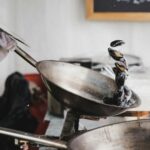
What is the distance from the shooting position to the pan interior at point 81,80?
979 mm

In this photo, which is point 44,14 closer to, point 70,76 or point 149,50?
point 149,50

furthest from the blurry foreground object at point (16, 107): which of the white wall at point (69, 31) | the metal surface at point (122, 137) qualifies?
the metal surface at point (122, 137)

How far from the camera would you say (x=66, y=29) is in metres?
1.73

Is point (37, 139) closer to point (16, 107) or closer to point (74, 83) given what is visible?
point (74, 83)

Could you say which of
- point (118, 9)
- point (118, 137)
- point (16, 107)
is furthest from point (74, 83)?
point (118, 9)

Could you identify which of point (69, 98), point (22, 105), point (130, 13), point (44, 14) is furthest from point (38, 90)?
point (69, 98)

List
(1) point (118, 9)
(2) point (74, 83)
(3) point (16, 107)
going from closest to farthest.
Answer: (2) point (74, 83) → (3) point (16, 107) → (1) point (118, 9)

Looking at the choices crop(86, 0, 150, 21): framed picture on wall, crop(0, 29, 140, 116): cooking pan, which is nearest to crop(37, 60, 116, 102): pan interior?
crop(0, 29, 140, 116): cooking pan

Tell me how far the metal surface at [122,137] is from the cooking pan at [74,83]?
3.0 inches

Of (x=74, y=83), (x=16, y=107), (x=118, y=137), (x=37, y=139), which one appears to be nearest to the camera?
(x=37, y=139)

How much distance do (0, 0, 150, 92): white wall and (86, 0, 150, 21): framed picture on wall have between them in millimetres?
53

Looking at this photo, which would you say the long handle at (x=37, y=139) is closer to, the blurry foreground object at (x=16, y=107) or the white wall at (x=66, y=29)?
the blurry foreground object at (x=16, y=107)

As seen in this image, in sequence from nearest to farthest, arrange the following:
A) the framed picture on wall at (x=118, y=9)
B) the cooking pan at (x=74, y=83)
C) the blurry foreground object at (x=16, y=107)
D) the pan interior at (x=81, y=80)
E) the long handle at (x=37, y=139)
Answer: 1. the long handle at (x=37, y=139)
2. the cooking pan at (x=74, y=83)
3. the pan interior at (x=81, y=80)
4. the blurry foreground object at (x=16, y=107)
5. the framed picture on wall at (x=118, y=9)

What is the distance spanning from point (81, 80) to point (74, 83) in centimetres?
2
